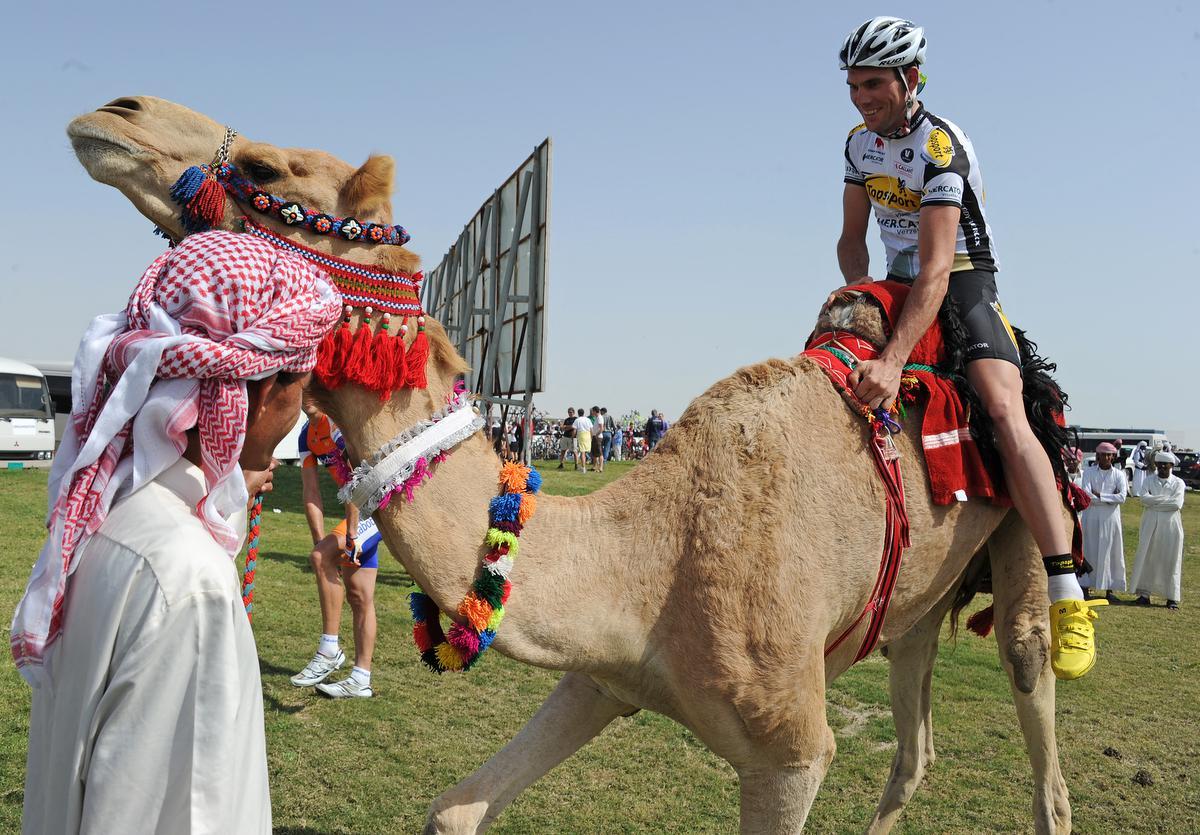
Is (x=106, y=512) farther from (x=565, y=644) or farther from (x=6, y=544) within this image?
(x=6, y=544)

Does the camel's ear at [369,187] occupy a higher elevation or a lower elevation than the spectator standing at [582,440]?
higher

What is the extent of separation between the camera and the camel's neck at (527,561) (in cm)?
275

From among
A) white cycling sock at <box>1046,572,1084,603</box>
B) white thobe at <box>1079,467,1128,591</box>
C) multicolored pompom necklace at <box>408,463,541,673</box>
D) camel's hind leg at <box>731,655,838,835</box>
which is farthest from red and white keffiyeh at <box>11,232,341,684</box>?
white thobe at <box>1079,467,1128,591</box>

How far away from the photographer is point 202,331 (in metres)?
1.74

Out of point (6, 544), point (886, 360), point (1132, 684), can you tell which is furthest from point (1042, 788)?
point (6, 544)

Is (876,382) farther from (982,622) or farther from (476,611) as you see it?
(982,622)

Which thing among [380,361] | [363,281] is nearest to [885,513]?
[380,361]

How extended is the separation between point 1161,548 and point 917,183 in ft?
39.7

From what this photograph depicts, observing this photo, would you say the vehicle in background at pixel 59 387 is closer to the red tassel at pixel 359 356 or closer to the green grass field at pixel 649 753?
the green grass field at pixel 649 753

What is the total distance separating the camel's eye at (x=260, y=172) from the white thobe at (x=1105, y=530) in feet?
45.7

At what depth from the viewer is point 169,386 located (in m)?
1.66

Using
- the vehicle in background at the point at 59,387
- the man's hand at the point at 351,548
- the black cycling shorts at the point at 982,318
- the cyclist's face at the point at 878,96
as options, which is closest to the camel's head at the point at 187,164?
the cyclist's face at the point at 878,96

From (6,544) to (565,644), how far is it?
1028 cm

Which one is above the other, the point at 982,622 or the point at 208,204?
the point at 208,204
